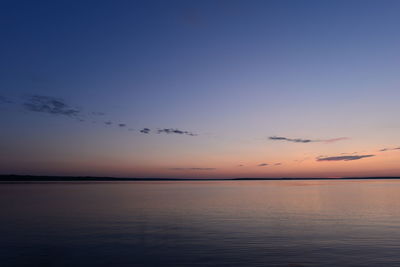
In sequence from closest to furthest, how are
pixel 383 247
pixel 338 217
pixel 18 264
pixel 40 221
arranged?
pixel 18 264 < pixel 383 247 < pixel 40 221 < pixel 338 217

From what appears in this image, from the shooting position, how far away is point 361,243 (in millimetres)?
23469

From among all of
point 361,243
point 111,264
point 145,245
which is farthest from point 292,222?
point 111,264

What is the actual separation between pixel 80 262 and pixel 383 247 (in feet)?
63.9

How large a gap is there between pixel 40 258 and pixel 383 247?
21961mm

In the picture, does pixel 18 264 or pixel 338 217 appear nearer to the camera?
pixel 18 264

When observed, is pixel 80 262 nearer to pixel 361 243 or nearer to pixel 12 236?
pixel 12 236

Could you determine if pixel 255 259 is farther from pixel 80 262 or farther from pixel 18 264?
pixel 18 264

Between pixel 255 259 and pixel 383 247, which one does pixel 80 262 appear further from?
pixel 383 247

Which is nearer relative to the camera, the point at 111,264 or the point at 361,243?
the point at 111,264

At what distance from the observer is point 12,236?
25.5m

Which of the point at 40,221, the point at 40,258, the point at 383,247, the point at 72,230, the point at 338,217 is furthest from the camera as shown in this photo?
the point at 338,217

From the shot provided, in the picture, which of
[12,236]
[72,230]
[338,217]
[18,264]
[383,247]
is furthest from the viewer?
[338,217]

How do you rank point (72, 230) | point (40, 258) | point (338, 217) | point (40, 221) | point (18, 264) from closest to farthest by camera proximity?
point (18, 264) < point (40, 258) < point (72, 230) < point (40, 221) < point (338, 217)

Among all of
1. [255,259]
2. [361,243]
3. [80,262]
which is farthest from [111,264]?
[361,243]
